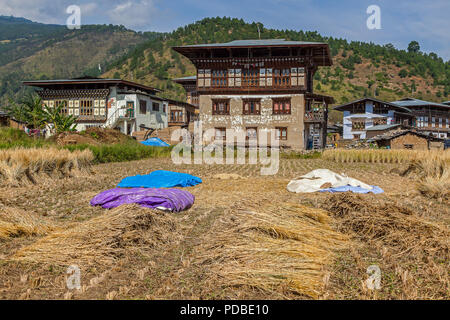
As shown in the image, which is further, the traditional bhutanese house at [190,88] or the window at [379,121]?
the traditional bhutanese house at [190,88]

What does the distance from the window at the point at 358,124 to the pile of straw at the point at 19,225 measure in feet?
140

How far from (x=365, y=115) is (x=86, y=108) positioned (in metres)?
29.6

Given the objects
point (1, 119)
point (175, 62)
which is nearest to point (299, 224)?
point (1, 119)

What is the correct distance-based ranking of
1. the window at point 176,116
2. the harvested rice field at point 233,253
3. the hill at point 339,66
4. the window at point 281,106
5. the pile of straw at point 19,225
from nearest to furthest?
the harvested rice field at point 233,253, the pile of straw at point 19,225, the window at point 281,106, the window at point 176,116, the hill at point 339,66

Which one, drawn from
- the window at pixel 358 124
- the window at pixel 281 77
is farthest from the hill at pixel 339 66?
the window at pixel 281 77

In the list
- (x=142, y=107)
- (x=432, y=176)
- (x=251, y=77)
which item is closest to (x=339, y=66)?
(x=142, y=107)

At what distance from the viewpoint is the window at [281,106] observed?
106ft

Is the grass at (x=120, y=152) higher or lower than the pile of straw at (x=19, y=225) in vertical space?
higher

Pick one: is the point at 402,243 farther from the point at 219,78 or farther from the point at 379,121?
the point at 379,121

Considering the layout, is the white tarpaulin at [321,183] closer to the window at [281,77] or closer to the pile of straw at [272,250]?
the pile of straw at [272,250]

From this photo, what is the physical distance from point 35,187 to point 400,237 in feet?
31.4

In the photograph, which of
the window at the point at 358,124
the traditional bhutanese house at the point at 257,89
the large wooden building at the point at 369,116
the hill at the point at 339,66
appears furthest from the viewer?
the hill at the point at 339,66

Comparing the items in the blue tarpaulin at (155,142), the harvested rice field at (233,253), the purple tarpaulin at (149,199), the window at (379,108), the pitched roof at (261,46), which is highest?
the pitched roof at (261,46)
